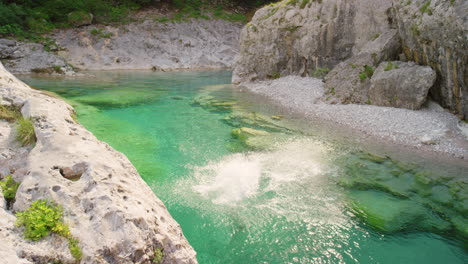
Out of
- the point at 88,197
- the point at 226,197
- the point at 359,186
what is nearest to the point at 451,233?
the point at 359,186

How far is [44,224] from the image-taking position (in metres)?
3.46

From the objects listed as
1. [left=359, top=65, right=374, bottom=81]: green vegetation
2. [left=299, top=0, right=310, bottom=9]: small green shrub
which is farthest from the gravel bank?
[left=299, top=0, right=310, bottom=9]: small green shrub

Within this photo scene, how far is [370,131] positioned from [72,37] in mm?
34436

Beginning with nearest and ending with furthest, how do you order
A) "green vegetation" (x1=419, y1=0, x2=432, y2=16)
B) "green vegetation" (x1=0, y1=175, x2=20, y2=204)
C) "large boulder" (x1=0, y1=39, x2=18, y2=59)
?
1. "green vegetation" (x1=0, y1=175, x2=20, y2=204)
2. "green vegetation" (x1=419, y1=0, x2=432, y2=16)
3. "large boulder" (x1=0, y1=39, x2=18, y2=59)

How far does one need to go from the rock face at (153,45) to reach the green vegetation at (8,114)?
29.8 meters

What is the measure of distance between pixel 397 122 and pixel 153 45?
32.3m

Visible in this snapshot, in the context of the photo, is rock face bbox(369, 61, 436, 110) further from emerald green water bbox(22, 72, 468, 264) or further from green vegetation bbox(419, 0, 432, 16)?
emerald green water bbox(22, 72, 468, 264)

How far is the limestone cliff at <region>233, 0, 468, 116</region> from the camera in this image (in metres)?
11.8

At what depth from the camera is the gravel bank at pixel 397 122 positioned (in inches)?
430

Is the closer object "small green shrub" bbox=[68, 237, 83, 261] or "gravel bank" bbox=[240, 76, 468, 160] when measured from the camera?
"small green shrub" bbox=[68, 237, 83, 261]

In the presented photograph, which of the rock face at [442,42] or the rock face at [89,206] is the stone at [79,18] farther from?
the rock face at [89,206]

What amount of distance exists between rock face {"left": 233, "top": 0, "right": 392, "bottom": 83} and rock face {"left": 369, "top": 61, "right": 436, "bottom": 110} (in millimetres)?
4487

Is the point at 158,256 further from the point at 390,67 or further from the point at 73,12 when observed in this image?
the point at 73,12

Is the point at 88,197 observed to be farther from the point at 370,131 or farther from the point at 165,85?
the point at 165,85
